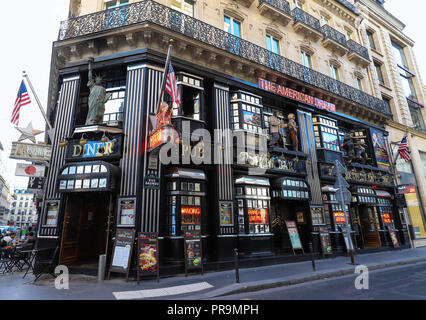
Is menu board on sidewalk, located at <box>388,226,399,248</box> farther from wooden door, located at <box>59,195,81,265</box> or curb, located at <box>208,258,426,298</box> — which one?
wooden door, located at <box>59,195,81,265</box>

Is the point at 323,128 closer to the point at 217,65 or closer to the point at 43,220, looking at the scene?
the point at 217,65

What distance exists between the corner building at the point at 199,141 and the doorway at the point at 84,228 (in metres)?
0.06

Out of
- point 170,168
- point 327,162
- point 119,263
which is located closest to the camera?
point 119,263

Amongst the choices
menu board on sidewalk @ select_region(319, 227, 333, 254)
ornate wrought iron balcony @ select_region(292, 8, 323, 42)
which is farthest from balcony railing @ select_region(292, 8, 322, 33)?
menu board on sidewalk @ select_region(319, 227, 333, 254)

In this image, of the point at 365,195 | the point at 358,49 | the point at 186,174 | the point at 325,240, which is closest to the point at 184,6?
the point at 186,174

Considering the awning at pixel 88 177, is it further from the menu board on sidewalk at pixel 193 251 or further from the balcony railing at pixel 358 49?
the balcony railing at pixel 358 49

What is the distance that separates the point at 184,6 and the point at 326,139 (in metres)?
11.7

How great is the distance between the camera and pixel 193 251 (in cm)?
866

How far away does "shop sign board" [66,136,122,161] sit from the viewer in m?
9.27

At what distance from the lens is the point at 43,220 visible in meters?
8.93

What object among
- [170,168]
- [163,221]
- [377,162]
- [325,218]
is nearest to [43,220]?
[163,221]

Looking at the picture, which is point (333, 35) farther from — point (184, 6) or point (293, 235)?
point (293, 235)
